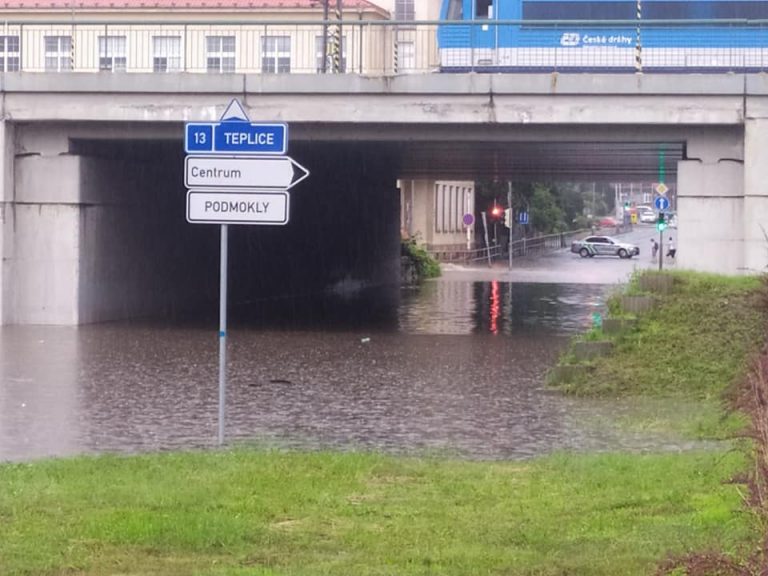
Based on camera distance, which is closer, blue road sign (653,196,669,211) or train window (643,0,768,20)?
train window (643,0,768,20)

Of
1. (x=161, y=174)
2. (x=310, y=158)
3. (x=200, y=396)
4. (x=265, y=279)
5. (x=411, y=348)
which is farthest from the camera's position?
(x=265, y=279)

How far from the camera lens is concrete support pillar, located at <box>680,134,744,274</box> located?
2569cm

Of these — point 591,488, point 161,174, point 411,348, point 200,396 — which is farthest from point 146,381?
point 161,174

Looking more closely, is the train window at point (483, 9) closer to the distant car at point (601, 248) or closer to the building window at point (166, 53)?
the building window at point (166, 53)

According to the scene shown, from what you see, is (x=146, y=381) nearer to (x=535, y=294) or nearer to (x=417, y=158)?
(x=417, y=158)

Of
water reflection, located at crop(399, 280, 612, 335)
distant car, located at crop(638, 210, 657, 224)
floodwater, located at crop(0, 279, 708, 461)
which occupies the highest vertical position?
distant car, located at crop(638, 210, 657, 224)

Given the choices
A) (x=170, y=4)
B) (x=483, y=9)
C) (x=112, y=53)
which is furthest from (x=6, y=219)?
(x=170, y=4)

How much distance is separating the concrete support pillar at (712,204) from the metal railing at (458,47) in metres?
2.03

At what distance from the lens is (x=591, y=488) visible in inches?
385

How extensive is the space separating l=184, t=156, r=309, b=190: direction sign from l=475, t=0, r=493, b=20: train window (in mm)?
21311

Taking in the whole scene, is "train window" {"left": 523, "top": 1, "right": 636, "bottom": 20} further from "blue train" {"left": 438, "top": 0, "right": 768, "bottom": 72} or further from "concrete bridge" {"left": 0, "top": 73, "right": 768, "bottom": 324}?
"concrete bridge" {"left": 0, "top": 73, "right": 768, "bottom": 324}

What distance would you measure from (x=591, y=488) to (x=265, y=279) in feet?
98.3

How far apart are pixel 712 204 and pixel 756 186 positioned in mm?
1013

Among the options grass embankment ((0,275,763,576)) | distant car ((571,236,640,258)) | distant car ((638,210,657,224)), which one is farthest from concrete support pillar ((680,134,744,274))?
distant car ((638,210,657,224))
